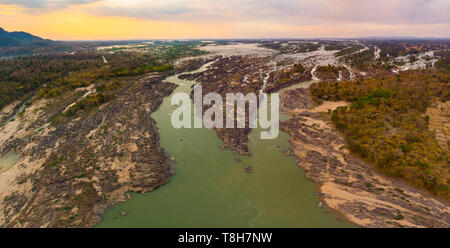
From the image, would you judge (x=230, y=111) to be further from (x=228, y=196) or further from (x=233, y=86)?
(x=228, y=196)

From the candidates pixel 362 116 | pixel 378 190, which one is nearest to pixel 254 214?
pixel 378 190

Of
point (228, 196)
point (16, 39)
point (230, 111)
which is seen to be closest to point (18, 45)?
point (16, 39)

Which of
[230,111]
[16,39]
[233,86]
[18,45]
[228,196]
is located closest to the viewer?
[228,196]

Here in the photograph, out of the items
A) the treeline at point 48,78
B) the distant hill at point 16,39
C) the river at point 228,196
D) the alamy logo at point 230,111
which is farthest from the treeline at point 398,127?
the distant hill at point 16,39

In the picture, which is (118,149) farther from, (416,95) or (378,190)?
(416,95)

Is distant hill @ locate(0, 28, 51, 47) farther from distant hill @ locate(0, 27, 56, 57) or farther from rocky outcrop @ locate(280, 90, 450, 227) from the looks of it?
rocky outcrop @ locate(280, 90, 450, 227)
